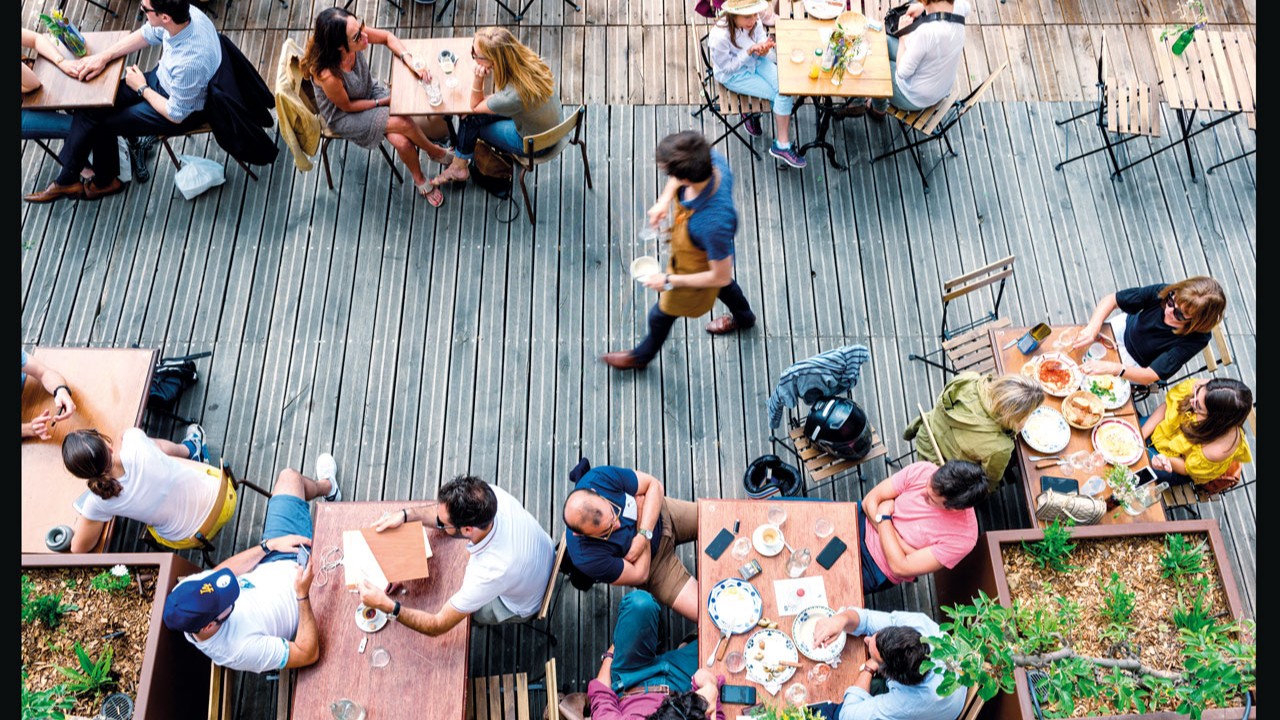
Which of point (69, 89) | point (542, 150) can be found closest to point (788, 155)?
point (542, 150)

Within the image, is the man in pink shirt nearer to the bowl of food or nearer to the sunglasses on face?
the bowl of food

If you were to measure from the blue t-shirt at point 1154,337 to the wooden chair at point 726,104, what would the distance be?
286 centimetres

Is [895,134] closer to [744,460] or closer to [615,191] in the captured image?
[615,191]

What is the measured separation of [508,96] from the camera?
5512 mm

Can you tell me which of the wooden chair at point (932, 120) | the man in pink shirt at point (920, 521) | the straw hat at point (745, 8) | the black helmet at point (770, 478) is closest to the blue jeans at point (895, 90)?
the wooden chair at point (932, 120)

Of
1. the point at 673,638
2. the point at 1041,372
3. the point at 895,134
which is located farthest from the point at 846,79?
the point at 673,638

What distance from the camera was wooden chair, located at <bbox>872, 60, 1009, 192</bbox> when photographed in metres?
6.23

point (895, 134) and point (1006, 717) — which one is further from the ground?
point (895, 134)

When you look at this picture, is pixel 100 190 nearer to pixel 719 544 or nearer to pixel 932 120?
pixel 719 544

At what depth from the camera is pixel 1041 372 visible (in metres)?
4.84

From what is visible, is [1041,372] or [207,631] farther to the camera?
[1041,372]

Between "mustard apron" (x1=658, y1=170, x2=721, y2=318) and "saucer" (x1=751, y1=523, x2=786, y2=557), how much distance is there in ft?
4.92

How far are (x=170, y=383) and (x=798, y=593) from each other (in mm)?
4311

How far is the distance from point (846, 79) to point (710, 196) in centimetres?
205
